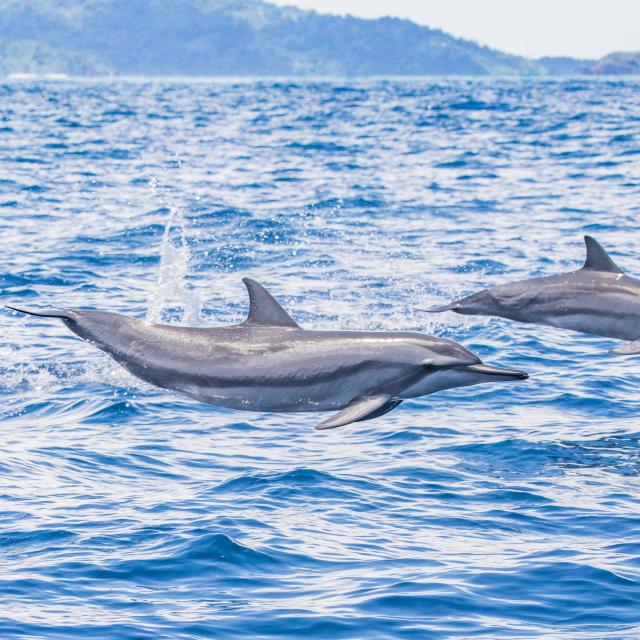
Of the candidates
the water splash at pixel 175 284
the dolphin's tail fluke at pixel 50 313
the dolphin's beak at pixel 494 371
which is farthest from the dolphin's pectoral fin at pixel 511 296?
the water splash at pixel 175 284

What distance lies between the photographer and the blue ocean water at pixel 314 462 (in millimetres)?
8586

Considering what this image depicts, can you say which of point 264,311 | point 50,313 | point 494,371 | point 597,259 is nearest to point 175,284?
point 597,259

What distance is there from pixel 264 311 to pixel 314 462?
242 cm

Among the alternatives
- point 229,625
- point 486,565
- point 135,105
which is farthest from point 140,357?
point 135,105

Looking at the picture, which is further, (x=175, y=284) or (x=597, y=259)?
(x=175, y=284)

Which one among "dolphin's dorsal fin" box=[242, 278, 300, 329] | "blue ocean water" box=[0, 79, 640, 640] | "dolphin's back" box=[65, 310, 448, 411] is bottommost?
"blue ocean water" box=[0, 79, 640, 640]

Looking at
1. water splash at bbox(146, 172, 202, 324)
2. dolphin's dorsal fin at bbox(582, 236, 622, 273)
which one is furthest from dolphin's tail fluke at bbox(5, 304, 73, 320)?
water splash at bbox(146, 172, 202, 324)

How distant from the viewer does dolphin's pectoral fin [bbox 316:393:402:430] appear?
8898mm

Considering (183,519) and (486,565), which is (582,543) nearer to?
(486,565)

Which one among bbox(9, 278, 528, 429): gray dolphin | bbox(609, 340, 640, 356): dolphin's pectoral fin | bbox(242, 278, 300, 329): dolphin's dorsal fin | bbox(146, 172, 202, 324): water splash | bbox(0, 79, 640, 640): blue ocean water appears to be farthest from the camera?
bbox(146, 172, 202, 324): water splash

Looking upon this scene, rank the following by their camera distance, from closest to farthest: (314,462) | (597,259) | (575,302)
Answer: (314,462) < (575,302) < (597,259)

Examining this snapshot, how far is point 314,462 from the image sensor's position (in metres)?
11.6

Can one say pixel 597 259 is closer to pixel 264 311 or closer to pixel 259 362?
pixel 264 311

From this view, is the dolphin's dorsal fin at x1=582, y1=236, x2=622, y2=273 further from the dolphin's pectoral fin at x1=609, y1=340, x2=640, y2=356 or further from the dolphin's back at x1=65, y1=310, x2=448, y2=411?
the dolphin's back at x1=65, y1=310, x2=448, y2=411
